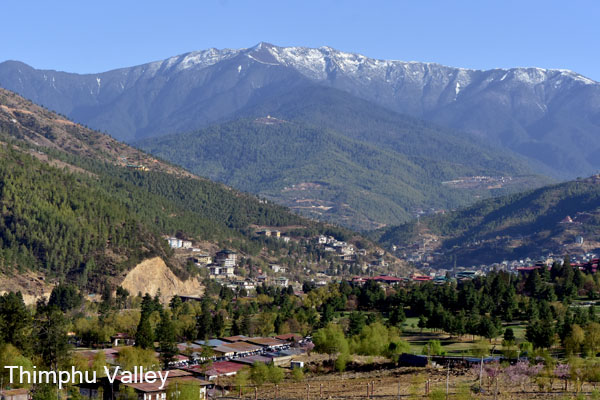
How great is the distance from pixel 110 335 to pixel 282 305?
3502 cm

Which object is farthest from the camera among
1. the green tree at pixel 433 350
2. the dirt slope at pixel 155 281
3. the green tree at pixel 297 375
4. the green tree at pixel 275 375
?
the dirt slope at pixel 155 281

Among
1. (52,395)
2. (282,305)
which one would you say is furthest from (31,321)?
(282,305)

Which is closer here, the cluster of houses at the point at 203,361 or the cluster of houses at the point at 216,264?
the cluster of houses at the point at 203,361

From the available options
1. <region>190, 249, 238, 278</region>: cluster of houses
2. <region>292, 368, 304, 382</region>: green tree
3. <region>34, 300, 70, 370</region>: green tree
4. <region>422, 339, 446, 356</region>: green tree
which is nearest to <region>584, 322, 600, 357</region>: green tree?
<region>422, 339, 446, 356</region>: green tree

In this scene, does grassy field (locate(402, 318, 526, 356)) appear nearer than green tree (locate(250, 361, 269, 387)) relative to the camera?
No

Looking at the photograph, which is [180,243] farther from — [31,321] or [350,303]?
[31,321]

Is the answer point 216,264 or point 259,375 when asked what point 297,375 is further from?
point 216,264

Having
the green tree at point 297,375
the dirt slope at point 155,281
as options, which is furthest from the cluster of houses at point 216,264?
the green tree at point 297,375

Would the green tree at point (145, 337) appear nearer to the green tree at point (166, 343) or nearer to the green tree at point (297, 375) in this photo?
the green tree at point (166, 343)

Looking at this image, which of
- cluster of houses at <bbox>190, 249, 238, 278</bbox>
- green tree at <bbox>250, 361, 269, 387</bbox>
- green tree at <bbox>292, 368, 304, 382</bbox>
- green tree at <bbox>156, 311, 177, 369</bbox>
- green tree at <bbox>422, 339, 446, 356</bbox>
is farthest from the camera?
cluster of houses at <bbox>190, 249, 238, 278</bbox>

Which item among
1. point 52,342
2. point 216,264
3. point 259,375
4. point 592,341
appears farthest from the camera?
point 216,264

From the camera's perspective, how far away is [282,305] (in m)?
141

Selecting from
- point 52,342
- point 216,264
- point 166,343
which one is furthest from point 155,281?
point 52,342

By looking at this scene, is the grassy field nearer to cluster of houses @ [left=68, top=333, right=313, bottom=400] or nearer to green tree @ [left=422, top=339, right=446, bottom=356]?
green tree @ [left=422, top=339, right=446, bottom=356]
